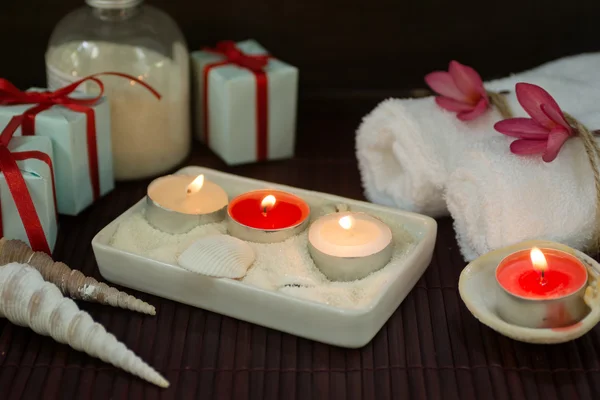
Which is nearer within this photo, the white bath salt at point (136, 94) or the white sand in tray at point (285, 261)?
the white sand in tray at point (285, 261)

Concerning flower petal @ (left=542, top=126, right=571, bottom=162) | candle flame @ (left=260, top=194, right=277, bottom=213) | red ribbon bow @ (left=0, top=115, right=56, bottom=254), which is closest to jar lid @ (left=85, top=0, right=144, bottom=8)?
red ribbon bow @ (left=0, top=115, right=56, bottom=254)

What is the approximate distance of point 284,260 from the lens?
83cm

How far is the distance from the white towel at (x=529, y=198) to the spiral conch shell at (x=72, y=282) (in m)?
0.38

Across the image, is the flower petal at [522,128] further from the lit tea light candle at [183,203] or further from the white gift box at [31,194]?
the white gift box at [31,194]

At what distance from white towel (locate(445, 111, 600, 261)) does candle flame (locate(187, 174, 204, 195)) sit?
0.31m

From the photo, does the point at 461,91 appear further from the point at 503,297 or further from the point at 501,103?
the point at 503,297

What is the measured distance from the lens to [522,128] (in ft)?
2.84

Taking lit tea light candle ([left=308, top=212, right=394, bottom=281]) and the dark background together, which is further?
the dark background

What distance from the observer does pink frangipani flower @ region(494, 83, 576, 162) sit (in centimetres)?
83

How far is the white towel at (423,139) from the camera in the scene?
93cm

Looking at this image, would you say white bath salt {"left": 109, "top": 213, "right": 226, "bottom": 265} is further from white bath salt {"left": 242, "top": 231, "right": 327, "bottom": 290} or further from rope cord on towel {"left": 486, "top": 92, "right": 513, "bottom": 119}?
rope cord on towel {"left": 486, "top": 92, "right": 513, "bottom": 119}

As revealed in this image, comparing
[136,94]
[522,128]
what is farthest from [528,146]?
[136,94]

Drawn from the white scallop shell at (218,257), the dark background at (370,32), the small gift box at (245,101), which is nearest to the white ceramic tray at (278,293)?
the white scallop shell at (218,257)

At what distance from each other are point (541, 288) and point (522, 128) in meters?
0.21
